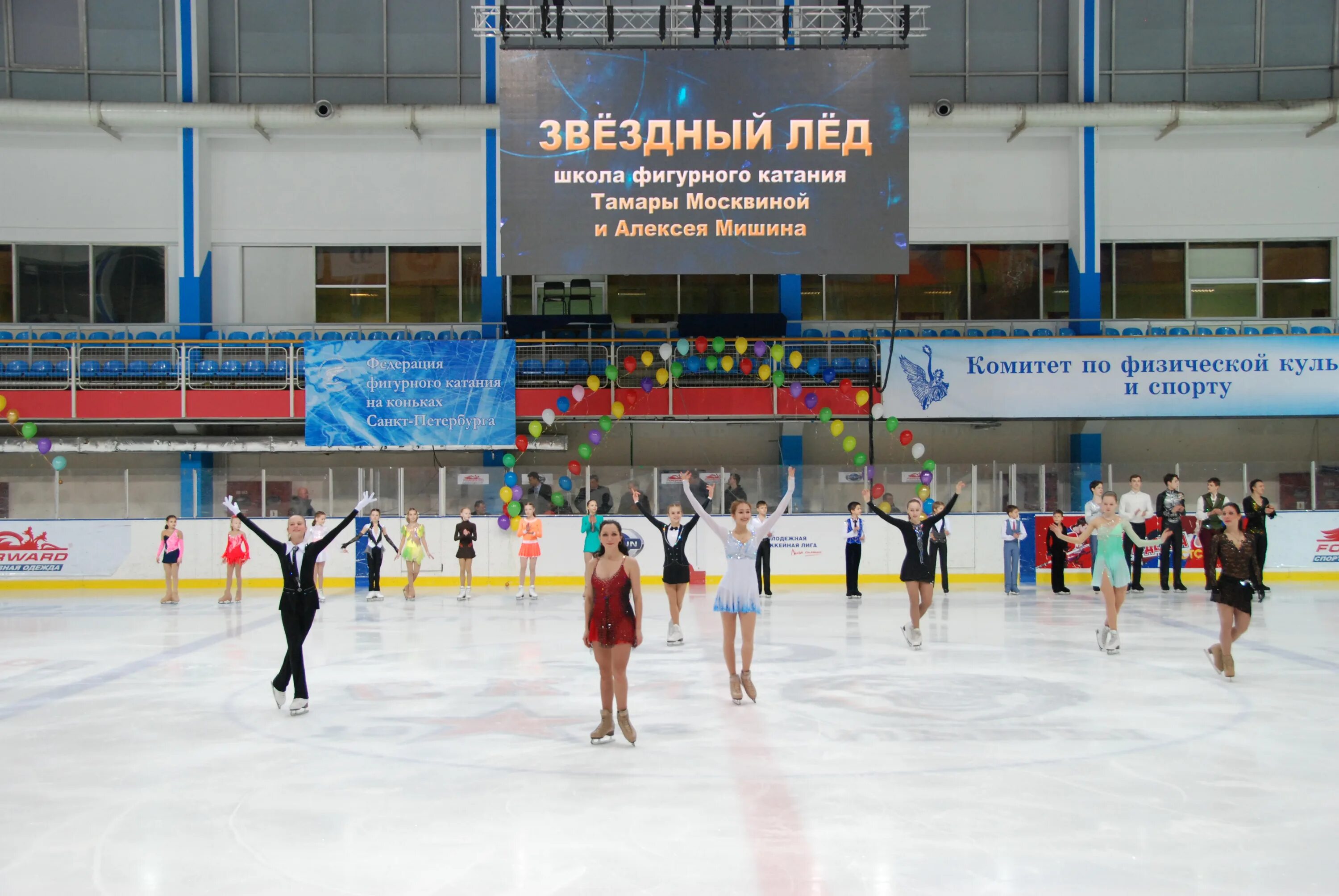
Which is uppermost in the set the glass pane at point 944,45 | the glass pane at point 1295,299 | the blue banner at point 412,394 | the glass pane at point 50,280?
the glass pane at point 944,45

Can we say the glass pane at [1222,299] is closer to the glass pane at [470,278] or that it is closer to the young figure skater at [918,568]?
the glass pane at [470,278]

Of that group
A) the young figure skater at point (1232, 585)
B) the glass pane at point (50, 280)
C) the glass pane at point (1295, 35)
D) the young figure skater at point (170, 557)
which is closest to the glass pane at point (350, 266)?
the glass pane at point (50, 280)

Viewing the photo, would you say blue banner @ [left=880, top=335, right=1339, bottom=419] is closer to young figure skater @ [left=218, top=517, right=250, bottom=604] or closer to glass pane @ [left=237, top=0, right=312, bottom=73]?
young figure skater @ [left=218, top=517, right=250, bottom=604]

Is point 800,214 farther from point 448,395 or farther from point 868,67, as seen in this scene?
point 448,395

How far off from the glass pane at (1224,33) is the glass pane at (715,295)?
12251mm

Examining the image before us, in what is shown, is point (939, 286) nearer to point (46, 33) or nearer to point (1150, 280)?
point (1150, 280)

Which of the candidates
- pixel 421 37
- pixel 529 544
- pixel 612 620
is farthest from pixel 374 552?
pixel 612 620

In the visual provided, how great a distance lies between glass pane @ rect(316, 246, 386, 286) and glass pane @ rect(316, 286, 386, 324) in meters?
0.17

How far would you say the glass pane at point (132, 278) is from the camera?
27328 millimetres

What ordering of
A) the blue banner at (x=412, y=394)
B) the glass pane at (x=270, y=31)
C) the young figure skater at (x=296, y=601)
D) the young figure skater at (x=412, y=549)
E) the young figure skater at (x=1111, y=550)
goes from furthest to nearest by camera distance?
1. the glass pane at (x=270, y=31)
2. the blue banner at (x=412, y=394)
3. the young figure skater at (x=412, y=549)
4. the young figure skater at (x=1111, y=550)
5. the young figure skater at (x=296, y=601)

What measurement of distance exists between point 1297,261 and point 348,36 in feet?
76.6

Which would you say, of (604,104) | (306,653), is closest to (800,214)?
(604,104)

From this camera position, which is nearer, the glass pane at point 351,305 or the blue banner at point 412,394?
the blue banner at point 412,394

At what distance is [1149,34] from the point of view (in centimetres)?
2756
